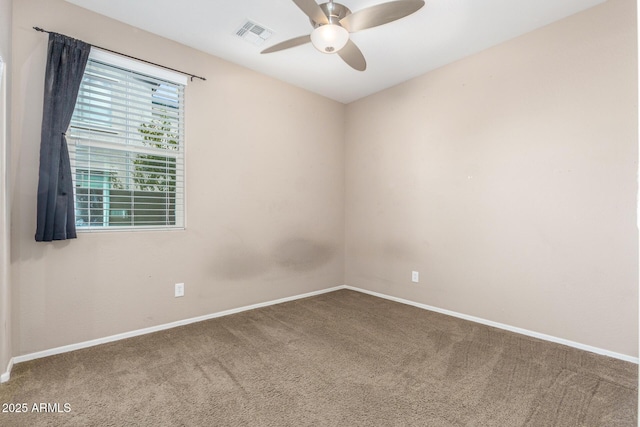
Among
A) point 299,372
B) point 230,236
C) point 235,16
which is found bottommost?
point 299,372

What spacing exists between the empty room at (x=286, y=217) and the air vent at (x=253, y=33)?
31 mm

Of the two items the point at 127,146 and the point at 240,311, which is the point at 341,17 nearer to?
the point at 127,146

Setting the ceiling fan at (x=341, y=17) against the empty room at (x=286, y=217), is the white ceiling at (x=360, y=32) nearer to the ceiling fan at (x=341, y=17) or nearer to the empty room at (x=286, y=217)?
the empty room at (x=286, y=217)

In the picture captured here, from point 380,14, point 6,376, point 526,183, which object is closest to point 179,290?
point 6,376

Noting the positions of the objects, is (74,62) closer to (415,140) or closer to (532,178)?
(415,140)

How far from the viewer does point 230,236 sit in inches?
127

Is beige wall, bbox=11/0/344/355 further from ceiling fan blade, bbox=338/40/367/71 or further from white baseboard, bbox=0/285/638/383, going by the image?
ceiling fan blade, bbox=338/40/367/71

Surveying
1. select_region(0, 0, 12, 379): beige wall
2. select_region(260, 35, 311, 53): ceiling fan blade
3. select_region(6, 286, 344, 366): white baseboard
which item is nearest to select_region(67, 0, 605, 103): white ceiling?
select_region(260, 35, 311, 53): ceiling fan blade

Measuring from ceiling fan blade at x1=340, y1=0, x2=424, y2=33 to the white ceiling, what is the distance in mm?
356

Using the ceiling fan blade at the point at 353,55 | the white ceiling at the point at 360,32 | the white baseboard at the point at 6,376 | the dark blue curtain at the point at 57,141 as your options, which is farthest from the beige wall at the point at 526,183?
the white baseboard at the point at 6,376

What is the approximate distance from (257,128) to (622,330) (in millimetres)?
3594

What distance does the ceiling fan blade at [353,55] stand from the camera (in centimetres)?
236

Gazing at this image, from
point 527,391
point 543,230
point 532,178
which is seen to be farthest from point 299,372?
point 532,178

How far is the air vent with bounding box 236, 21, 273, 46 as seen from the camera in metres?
2.59
